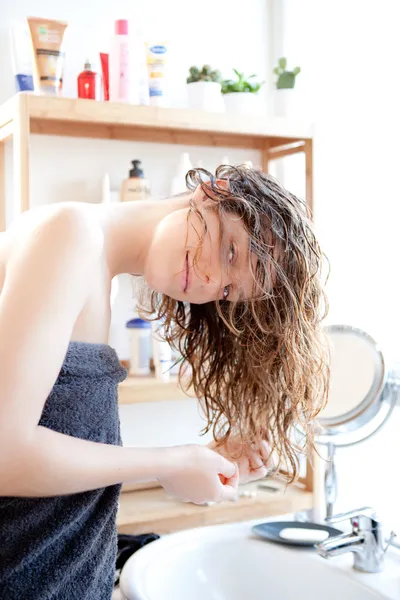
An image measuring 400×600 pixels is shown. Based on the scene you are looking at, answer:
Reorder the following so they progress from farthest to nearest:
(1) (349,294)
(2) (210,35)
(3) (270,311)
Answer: (2) (210,35), (1) (349,294), (3) (270,311)

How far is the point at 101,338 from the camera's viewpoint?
946 millimetres

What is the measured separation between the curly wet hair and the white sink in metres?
0.32

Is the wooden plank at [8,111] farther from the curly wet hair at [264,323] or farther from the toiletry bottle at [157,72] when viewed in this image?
the curly wet hair at [264,323]

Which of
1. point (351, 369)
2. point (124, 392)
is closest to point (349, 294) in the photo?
point (351, 369)

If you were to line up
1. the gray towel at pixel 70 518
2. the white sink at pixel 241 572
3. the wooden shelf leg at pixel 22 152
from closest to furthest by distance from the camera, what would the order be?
the gray towel at pixel 70 518 < the white sink at pixel 241 572 < the wooden shelf leg at pixel 22 152

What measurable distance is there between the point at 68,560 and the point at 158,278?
36 centimetres

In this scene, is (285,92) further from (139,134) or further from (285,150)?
(139,134)

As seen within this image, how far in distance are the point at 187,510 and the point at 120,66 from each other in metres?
1.02

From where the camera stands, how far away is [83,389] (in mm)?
909

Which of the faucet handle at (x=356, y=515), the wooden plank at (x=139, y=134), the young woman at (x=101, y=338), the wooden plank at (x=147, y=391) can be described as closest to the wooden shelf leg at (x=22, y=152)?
the wooden plank at (x=139, y=134)

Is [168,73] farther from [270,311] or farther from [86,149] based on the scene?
[270,311]

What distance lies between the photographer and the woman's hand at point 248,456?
3.70 feet

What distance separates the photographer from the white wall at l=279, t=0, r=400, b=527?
173cm

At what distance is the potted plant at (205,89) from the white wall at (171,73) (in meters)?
0.15
